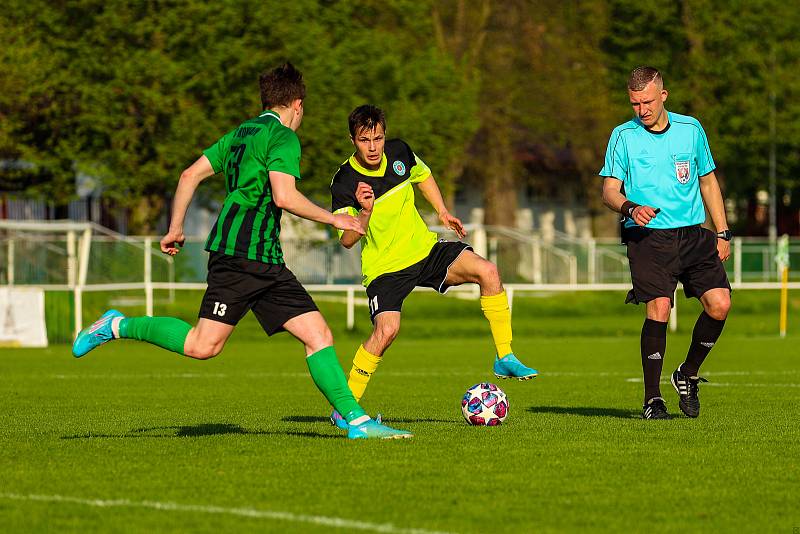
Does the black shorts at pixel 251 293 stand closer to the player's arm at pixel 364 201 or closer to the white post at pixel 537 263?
the player's arm at pixel 364 201

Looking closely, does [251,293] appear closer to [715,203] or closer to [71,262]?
[715,203]

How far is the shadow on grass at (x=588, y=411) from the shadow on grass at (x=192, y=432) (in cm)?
242

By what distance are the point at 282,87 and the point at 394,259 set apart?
203 centimetres

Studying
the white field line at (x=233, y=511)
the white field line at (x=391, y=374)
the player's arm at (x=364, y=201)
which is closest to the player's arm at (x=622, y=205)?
the player's arm at (x=364, y=201)

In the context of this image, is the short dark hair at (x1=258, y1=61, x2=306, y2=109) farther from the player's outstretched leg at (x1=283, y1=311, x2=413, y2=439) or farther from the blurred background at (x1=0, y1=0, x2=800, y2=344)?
the blurred background at (x1=0, y1=0, x2=800, y2=344)

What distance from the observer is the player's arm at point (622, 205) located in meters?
10.0

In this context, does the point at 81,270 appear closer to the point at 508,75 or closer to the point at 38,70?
the point at 38,70

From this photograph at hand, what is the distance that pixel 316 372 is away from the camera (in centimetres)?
930

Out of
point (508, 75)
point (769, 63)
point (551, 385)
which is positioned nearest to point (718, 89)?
point (769, 63)

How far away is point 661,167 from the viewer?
10609 millimetres

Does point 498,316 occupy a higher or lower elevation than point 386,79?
lower

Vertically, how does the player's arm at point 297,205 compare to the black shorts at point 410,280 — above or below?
above

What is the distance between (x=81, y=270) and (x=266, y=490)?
2072 centimetres

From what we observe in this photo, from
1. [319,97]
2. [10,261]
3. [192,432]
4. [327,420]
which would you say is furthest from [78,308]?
[192,432]
